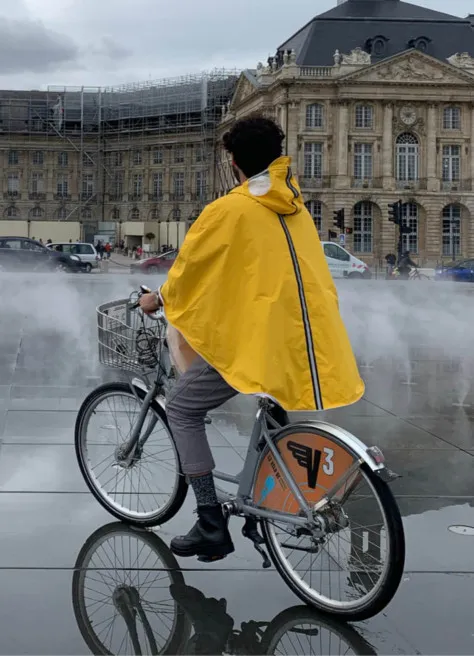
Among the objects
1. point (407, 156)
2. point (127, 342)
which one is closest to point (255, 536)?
point (127, 342)

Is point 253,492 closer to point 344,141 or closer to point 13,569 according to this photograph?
point 13,569

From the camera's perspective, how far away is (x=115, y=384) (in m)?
4.21

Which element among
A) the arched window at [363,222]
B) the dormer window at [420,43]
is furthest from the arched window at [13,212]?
the dormer window at [420,43]

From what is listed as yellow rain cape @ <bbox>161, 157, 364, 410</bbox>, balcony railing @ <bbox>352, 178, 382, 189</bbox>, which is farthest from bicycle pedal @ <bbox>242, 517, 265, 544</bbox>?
balcony railing @ <bbox>352, 178, 382, 189</bbox>

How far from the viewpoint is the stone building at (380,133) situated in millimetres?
73812

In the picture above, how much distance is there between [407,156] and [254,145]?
246ft

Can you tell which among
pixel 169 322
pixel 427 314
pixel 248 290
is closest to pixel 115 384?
pixel 169 322

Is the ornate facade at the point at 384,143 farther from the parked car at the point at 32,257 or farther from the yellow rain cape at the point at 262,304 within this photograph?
the yellow rain cape at the point at 262,304

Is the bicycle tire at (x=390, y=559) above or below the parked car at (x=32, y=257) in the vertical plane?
below

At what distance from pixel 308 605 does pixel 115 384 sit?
1.42 metres

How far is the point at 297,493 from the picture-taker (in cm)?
328

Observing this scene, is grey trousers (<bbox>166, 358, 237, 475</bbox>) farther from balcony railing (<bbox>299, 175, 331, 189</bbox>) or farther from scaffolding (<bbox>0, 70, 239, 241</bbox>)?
scaffolding (<bbox>0, 70, 239, 241</bbox>)

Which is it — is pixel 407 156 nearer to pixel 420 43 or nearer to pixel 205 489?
pixel 420 43

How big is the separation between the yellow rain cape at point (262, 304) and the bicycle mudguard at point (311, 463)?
12cm
